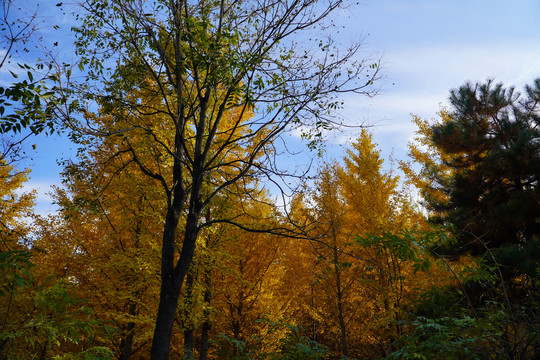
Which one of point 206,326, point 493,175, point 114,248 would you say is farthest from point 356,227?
point 114,248

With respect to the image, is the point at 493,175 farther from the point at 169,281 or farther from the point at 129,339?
the point at 129,339

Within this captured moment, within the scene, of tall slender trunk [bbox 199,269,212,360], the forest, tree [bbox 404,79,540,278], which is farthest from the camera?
tall slender trunk [bbox 199,269,212,360]

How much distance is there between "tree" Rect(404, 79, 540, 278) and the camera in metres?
8.86

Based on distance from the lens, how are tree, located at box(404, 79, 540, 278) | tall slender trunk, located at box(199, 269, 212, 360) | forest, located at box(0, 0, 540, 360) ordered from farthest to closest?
tall slender trunk, located at box(199, 269, 212, 360), tree, located at box(404, 79, 540, 278), forest, located at box(0, 0, 540, 360)

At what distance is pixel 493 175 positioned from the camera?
9.89 meters

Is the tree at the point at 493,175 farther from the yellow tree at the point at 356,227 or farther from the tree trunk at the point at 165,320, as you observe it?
the tree trunk at the point at 165,320

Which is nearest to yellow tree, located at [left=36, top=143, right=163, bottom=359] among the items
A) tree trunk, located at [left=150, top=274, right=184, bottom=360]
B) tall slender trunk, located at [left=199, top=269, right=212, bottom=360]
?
tall slender trunk, located at [left=199, top=269, right=212, bottom=360]

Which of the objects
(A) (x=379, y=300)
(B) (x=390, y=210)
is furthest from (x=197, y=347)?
(B) (x=390, y=210)

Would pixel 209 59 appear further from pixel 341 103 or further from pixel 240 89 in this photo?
pixel 341 103

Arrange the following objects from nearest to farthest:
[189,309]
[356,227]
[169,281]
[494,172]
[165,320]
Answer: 1. [165,320]
2. [169,281]
3. [189,309]
4. [494,172]
5. [356,227]

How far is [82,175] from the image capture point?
6.91m

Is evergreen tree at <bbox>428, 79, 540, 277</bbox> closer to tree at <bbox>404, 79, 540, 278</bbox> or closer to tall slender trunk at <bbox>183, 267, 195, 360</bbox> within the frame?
tree at <bbox>404, 79, 540, 278</bbox>

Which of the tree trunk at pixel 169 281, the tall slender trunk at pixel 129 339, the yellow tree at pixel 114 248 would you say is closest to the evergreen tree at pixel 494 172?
the tree trunk at pixel 169 281

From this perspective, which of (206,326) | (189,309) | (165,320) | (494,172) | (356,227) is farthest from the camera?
(356,227)
